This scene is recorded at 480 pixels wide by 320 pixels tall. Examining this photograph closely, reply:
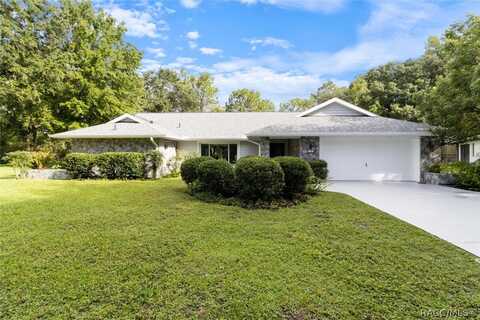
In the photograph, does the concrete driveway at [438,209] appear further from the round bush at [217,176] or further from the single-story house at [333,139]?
the round bush at [217,176]

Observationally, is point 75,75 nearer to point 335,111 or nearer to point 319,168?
point 335,111

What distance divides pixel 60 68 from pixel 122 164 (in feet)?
48.7

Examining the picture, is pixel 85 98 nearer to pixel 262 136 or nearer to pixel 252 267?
pixel 262 136

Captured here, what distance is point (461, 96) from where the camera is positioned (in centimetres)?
1125

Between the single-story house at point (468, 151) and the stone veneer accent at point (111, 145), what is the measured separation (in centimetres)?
1968

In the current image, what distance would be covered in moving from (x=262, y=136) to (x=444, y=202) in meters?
8.17

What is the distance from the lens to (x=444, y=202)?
796cm

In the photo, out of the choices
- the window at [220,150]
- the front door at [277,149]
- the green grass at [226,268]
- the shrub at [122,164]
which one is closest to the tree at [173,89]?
the window at [220,150]

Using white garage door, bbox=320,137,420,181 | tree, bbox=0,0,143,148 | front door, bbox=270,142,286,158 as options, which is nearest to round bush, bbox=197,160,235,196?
white garage door, bbox=320,137,420,181

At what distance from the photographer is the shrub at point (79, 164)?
537 inches

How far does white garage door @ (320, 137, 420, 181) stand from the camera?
44.3 ft

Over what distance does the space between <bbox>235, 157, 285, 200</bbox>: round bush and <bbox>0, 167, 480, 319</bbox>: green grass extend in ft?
4.46

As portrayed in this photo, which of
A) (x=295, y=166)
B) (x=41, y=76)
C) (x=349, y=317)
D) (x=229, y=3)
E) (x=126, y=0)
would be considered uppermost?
(x=126, y=0)

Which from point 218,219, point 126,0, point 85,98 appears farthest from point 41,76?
point 218,219
